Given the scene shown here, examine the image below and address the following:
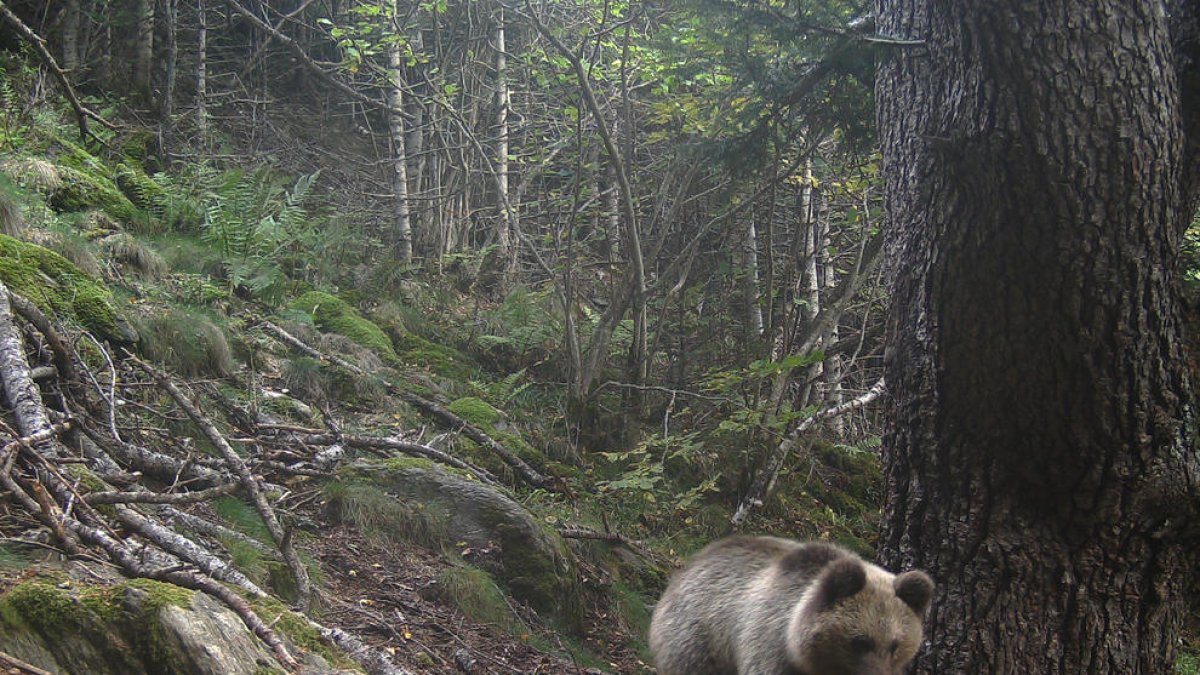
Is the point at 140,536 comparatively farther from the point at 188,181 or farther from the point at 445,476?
the point at 188,181

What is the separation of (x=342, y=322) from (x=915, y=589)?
8.93m

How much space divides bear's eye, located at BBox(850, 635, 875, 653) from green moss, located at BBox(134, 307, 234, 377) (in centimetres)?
585

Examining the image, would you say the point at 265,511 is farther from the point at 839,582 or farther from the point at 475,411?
the point at 475,411

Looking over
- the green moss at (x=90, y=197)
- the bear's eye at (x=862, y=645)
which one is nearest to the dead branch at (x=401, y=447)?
the bear's eye at (x=862, y=645)

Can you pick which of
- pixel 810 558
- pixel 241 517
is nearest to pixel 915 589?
pixel 810 558

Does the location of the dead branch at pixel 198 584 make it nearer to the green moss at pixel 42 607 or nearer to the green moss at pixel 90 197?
the green moss at pixel 42 607

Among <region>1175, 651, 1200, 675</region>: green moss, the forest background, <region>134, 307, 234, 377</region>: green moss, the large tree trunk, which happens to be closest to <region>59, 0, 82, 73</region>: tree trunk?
the forest background

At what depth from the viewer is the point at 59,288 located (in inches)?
273

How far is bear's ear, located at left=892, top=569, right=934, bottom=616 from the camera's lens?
464cm

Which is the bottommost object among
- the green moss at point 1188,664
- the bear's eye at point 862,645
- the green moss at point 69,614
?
the green moss at point 1188,664

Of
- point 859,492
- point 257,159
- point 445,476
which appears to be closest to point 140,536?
point 445,476

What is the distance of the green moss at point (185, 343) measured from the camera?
770cm

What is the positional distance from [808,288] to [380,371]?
6.08m

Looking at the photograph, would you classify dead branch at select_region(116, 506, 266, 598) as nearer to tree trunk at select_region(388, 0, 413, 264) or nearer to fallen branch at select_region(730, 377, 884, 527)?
fallen branch at select_region(730, 377, 884, 527)
